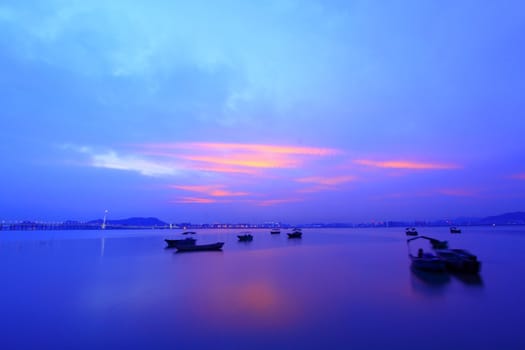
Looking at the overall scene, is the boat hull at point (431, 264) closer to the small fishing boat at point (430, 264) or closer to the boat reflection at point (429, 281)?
the small fishing boat at point (430, 264)

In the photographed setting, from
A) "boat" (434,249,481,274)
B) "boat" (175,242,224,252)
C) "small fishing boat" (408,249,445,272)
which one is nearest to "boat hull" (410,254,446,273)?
"small fishing boat" (408,249,445,272)

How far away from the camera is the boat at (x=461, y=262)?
19047 mm

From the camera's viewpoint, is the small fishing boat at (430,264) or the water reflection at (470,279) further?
the small fishing boat at (430,264)

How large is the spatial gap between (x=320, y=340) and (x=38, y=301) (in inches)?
488

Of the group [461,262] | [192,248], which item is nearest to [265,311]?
[461,262]

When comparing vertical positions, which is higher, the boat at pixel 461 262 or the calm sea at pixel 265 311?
the boat at pixel 461 262

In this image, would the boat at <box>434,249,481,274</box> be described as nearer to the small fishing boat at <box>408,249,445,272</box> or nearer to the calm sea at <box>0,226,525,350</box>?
the calm sea at <box>0,226,525,350</box>

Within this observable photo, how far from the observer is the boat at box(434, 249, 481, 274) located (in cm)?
1905

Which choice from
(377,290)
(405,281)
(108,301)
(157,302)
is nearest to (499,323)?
(377,290)

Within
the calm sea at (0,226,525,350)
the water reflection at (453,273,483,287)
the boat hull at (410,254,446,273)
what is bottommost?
the water reflection at (453,273,483,287)

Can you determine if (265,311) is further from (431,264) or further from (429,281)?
(431,264)

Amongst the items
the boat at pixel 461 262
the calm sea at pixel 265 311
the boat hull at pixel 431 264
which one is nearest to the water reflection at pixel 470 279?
the calm sea at pixel 265 311

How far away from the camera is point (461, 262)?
63.7 feet

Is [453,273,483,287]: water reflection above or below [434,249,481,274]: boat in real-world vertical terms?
below
